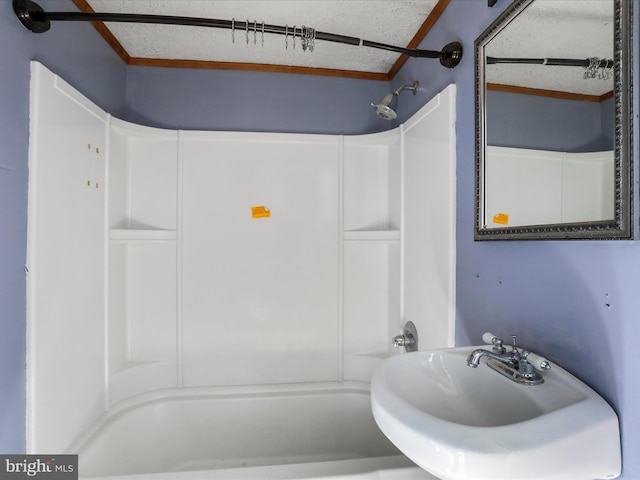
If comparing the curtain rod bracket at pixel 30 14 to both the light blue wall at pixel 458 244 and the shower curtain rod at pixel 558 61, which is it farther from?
the shower curtain rod at pixel 558 61

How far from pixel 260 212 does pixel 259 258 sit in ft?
0.97

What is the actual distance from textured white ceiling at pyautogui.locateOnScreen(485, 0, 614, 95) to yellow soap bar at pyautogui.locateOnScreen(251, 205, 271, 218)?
136cm

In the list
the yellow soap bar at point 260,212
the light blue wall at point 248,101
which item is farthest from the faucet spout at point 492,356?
the light blue wall at point 248,101

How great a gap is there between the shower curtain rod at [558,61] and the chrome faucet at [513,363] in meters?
0.73

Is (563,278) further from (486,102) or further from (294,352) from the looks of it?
(294,352)

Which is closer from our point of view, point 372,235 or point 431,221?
point 431,221

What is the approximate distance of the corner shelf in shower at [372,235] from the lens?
1.92m

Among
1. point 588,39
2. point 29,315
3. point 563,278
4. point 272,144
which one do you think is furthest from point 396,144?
point 29,315

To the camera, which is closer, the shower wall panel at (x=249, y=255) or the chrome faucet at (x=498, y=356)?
the chrome faucet at (x=498, y=356)

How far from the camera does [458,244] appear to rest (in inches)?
52.6

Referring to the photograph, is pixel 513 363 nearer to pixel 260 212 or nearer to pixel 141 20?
pixel 260 212
